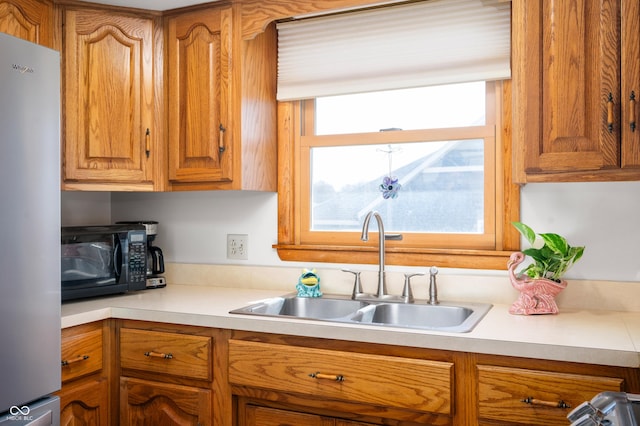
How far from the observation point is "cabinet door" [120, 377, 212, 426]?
6.48 ft

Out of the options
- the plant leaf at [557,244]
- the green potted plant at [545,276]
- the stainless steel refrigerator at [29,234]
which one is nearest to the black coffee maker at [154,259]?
the stainless steel refrigerator at [29,234]

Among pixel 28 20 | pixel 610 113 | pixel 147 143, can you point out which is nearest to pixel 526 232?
pixel 610 113

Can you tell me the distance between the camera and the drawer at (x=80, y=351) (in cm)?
194

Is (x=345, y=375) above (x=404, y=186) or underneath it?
underneath

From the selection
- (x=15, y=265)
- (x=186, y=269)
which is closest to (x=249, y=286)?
(x=186, y=269)

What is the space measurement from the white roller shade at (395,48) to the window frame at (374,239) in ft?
0.43

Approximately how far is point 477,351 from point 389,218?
0.90m

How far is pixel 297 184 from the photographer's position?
2.56 metres

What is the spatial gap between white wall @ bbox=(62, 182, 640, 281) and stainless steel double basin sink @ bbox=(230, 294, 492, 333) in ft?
1.01

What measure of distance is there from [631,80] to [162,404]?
1879mm

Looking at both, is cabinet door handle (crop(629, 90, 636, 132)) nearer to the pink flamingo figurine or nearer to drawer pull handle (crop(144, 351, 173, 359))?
the pink flamingo figurine

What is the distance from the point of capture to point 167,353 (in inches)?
79.5

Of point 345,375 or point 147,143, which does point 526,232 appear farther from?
point 147,143

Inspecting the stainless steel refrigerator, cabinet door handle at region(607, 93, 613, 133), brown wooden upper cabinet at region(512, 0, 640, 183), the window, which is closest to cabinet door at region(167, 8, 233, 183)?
the window
